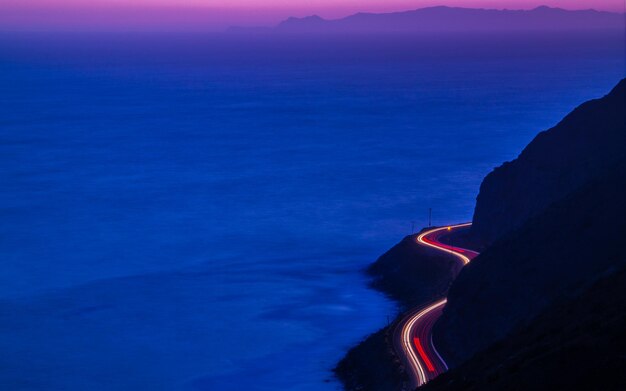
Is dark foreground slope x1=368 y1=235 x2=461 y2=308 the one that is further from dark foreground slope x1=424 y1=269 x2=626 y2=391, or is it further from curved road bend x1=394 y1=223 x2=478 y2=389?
dark foreground slope x1=424 y1=269 x2=626 y2=391

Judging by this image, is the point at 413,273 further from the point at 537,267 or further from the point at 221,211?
the point at 221,211

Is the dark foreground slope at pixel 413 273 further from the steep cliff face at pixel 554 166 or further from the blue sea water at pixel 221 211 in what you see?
the steep cliff face at pixel 554 166

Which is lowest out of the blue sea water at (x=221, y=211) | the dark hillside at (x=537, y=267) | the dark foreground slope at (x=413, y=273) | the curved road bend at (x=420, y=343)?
the blue sea water at (x=221, y=211)

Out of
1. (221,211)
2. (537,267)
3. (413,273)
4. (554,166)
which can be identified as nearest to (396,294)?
(413,273)

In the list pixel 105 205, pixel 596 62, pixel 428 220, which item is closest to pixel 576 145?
pixel 428 220

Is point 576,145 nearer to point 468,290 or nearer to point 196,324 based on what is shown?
point 468,290

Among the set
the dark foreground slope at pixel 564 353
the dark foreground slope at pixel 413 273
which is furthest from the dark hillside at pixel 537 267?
the dark foreground slope at pixel 413 273

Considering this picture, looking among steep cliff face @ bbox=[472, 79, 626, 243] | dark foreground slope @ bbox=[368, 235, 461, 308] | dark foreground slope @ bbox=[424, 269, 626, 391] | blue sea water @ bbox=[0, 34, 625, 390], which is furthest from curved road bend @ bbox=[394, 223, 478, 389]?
steep cliff face @ bbox=[472, 79, 626, 243]
